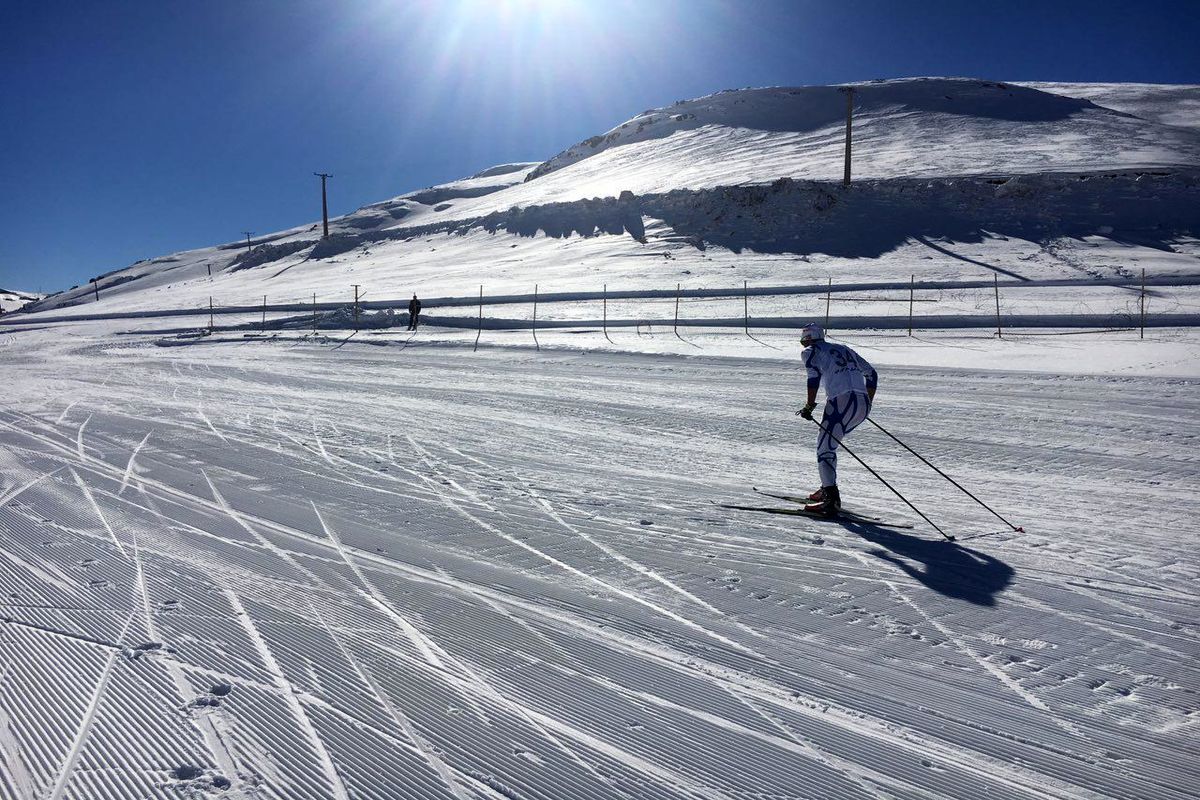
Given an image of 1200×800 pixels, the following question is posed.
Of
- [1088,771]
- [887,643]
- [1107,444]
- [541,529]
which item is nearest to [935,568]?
[887,643]

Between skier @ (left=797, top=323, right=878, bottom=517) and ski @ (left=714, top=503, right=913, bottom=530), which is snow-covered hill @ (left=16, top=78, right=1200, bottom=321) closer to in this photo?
skier @ (left=797, top=323, right=878, bottom=517)

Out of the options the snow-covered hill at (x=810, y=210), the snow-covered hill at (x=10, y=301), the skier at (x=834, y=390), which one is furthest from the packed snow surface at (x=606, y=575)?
the snow-covered hill at (x=10, y=301)

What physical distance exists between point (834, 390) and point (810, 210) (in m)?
38.6

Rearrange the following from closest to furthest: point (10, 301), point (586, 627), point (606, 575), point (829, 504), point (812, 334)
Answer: point (586, 627) → point (606, 575) → point (812, 334) → point (829, 504) → point (10, 301)

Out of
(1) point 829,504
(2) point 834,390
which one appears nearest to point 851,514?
(1) point 829,504

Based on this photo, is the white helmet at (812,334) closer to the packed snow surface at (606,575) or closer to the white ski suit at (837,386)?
the white ski suit at (837,386)

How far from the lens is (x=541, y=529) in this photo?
6.96 metres

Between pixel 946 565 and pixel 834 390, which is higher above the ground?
pixel 834 390

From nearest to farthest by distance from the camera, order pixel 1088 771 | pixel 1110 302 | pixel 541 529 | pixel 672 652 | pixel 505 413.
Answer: pixel 1088 771
pixel 672 652
pixel 541 529
pixel 505 413
pixel 1110 302

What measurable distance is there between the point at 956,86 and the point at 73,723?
290ft

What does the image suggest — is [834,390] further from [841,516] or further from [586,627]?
[586,627]

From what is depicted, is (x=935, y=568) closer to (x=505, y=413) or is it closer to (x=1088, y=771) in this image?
(x=1088, y=771)

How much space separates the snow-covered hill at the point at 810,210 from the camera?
35.5 metres

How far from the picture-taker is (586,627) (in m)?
4.91
